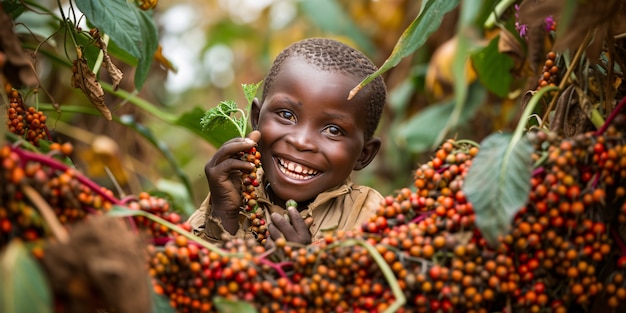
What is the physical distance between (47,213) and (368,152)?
1.09m

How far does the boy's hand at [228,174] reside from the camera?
1432 millimetres

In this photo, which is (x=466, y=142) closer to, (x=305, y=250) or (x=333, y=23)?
(x=305, y=250)

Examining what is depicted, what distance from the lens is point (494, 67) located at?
2088mm

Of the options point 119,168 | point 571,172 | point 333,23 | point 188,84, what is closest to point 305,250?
point 119,168

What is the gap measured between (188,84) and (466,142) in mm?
5475

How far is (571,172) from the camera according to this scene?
1021mm

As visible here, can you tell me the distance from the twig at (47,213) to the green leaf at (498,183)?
0.58m

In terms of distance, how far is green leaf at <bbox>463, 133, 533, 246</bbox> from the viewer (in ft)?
3.15

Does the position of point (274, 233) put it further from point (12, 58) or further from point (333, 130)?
point (12, 58)

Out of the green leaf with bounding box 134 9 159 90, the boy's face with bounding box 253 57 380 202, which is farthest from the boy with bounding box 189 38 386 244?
the green leaf with bounding box 134 9 159 90

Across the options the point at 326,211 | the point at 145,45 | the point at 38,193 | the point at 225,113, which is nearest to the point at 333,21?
the point at 145,45

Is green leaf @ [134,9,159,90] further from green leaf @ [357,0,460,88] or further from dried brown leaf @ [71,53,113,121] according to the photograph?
green leaf @ [357,0,460,88]

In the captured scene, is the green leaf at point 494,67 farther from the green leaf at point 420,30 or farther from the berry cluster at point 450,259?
the berry cluster at point 450,259

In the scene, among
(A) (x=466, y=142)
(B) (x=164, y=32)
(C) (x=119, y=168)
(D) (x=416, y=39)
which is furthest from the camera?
(B) (x=164, y=32)
